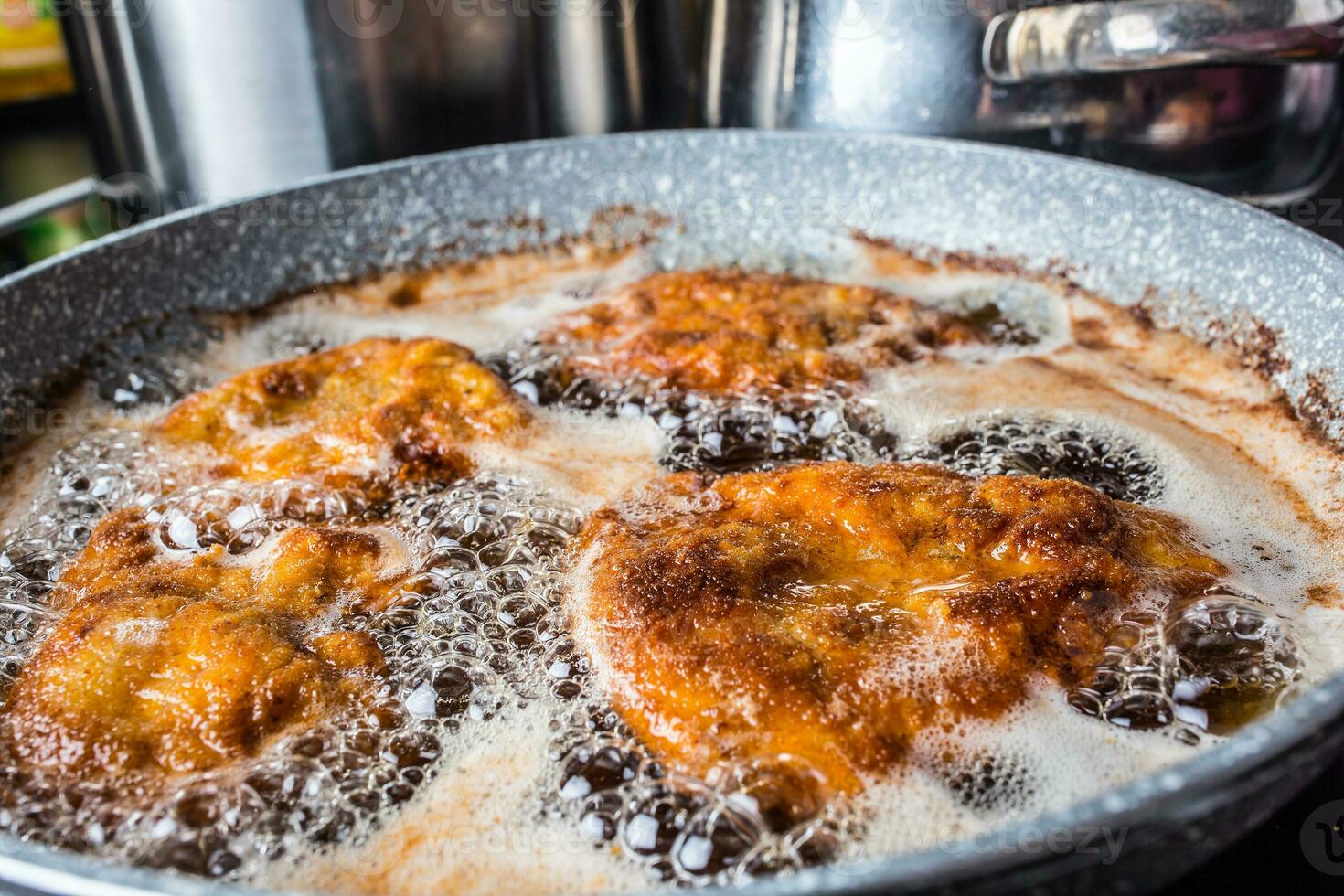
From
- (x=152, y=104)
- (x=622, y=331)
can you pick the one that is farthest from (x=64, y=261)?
(x=622, y=331)

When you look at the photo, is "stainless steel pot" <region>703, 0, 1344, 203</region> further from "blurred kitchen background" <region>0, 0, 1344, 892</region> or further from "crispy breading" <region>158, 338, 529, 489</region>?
"crispy breading" <region>158, 338, 529, 489</region>

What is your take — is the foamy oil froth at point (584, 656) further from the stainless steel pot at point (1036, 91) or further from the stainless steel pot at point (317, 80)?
the stainless steel pot at point (317, 80)

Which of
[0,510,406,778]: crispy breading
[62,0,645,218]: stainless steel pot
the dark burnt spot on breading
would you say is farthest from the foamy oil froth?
[62,0,645,218]: stainless steel pot

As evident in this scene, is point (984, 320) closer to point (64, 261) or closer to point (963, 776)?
point (963, 776)

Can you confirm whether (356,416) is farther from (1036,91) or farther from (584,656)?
(1036,91)

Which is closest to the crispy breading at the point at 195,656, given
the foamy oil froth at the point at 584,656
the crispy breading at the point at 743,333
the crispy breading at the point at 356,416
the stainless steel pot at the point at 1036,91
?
the foamy oil froth at the point at 584,656

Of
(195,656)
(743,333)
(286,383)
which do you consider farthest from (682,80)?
(195,656)
